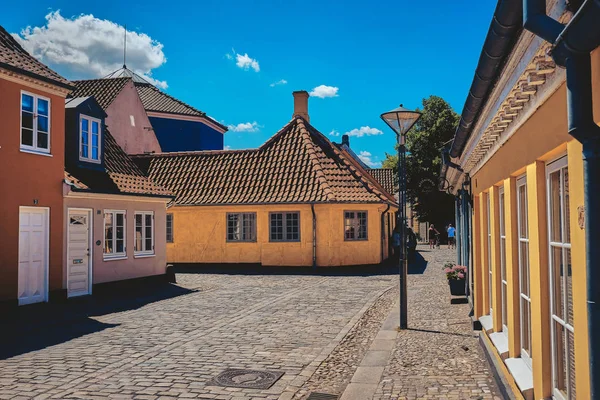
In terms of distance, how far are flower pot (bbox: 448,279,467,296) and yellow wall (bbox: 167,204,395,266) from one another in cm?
932

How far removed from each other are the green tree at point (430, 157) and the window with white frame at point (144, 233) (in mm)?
28166

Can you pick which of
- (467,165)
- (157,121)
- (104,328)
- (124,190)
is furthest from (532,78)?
(157,121)

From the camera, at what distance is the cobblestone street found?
6359 mm

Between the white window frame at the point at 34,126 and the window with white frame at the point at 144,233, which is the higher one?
the white window frame at the point at 34,126

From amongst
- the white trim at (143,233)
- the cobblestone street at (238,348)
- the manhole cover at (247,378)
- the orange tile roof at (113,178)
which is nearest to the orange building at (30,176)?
the orange tile roof at (113,178)

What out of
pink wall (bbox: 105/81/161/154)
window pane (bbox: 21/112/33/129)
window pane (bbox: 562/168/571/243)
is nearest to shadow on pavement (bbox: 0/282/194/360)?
window pane (bbox: 21/112/33/129)

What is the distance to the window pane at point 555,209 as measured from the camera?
3684 millimetres

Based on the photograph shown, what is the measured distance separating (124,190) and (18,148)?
13.0 ft

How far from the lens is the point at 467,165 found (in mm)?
9023

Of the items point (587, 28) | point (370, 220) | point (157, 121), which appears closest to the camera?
point (587, 28)

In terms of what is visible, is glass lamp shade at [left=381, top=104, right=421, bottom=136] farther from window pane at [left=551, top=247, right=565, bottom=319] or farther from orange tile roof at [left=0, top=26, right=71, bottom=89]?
orange tile roof at [left=0, top=26, right=71, bottom=89]

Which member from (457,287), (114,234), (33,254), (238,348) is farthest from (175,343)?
(114,234)

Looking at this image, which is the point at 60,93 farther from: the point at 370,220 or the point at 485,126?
the point at 370,220

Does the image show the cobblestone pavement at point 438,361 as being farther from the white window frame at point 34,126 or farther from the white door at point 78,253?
the white window frame at point 34,126
